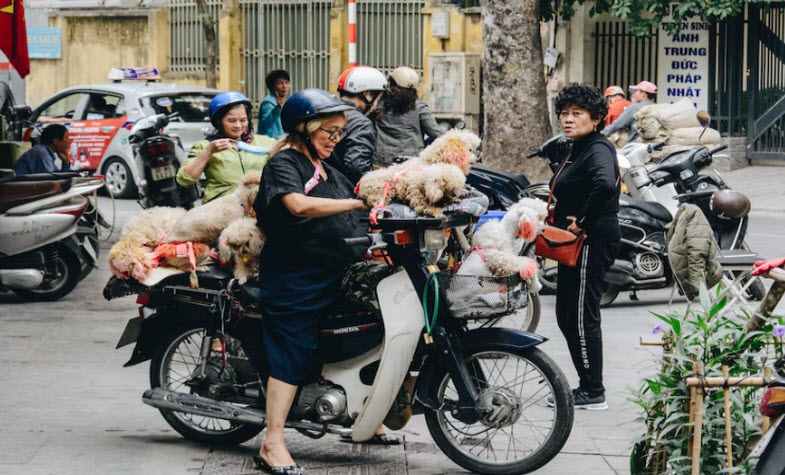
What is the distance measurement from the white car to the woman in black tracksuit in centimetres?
1157

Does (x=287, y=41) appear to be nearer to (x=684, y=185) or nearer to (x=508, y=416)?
(x=684, y=185)

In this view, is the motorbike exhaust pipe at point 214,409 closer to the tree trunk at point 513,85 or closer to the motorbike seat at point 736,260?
the motorbike seat at point 736,260

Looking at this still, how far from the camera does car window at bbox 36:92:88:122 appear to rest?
19.4 meters

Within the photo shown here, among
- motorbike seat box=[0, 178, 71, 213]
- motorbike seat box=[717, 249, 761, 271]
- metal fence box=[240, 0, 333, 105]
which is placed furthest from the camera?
metal fence box=[240, 0, 333, 105]

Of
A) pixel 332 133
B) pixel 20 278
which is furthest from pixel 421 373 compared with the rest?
pixel 20 278

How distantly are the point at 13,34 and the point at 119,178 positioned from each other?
5997 mm

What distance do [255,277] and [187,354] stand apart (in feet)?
2.05

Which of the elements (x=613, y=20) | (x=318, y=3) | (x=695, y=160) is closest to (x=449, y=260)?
(x=695, y=160)

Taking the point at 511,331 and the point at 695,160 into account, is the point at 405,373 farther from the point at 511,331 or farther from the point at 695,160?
the point at 695,160

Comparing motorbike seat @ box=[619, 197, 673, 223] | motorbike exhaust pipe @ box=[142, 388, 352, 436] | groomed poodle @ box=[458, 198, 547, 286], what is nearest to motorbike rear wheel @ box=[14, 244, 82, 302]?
motorbike seat @ box=[619, 197, 673, 223]

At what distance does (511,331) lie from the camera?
5949 millimetres

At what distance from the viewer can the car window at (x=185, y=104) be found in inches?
734

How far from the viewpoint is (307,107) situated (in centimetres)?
596

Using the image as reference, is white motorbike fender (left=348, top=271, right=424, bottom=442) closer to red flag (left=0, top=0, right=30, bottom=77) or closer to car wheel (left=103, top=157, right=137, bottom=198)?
red flag (left=0, top=0, right=30, bottom=77)
